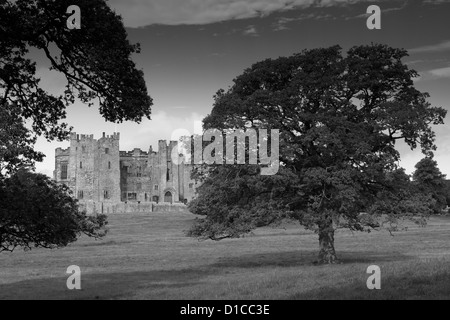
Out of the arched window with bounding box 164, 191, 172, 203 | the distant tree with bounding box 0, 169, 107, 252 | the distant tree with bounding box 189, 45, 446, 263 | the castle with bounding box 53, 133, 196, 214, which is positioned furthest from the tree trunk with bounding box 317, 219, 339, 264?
the arched window with bounding box 164, 191, 172, 203

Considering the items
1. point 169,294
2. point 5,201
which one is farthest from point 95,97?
point 169,294

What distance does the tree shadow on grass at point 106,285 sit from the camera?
69.2 ft

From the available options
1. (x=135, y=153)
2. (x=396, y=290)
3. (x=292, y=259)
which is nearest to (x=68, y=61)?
(x=396, y=290)

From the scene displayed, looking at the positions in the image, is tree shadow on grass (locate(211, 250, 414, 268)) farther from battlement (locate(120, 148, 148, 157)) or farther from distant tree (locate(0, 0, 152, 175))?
battlement (locate(120, 148, 148, 157))

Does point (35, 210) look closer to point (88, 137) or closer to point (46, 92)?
point (46, 92)

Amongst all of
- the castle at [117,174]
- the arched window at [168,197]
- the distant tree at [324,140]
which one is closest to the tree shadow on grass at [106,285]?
the distant tree at [324,140]

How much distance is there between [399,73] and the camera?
99.3 ft

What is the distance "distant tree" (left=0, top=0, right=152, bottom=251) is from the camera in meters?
14.6

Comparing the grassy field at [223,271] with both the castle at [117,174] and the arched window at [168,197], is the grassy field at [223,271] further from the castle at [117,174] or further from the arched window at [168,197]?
the arched window at [168,197]

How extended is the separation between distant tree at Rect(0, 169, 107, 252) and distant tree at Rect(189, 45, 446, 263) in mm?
11873

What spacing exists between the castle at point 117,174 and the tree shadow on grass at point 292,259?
7118 centimetres

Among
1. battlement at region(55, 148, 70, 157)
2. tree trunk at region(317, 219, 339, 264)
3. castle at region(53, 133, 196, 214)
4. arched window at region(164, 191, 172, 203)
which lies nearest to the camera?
tree trunk at region(317, 219, 339, 264)
